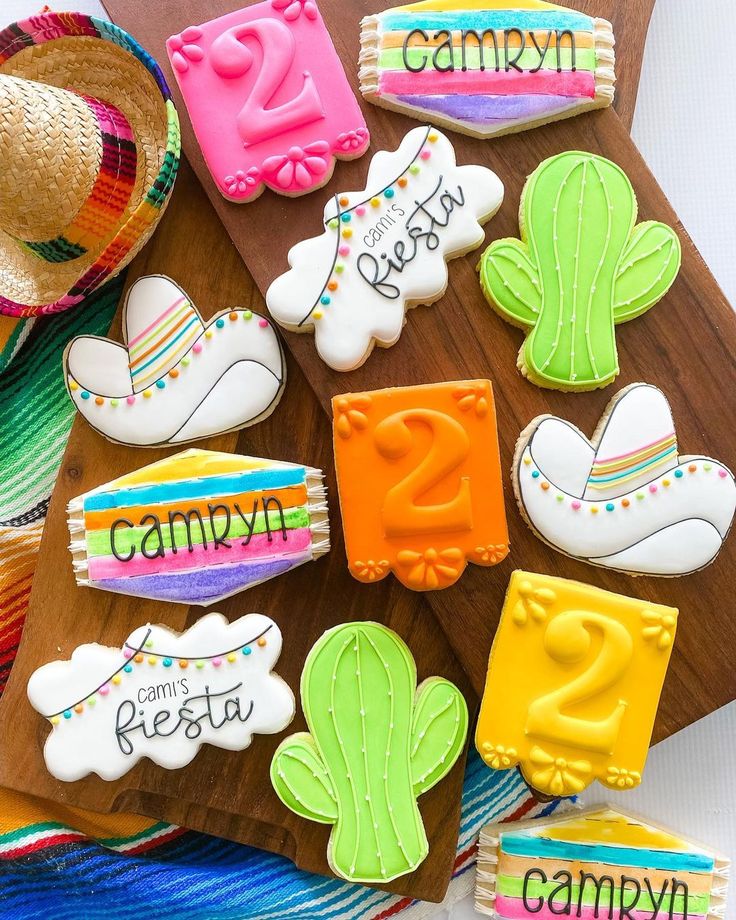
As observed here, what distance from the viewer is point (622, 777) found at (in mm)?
1165

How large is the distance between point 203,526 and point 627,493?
2.11 feet

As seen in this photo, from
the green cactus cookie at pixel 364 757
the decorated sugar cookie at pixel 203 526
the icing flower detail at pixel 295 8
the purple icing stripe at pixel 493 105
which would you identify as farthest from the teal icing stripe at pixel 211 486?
the icing flower detail at pixel 295 8

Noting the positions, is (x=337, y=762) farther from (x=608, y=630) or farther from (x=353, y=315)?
(x=353, y=315)

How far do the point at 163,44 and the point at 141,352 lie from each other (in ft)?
1.62

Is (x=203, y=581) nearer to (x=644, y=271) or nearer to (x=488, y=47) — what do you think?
(x=644, y=271)

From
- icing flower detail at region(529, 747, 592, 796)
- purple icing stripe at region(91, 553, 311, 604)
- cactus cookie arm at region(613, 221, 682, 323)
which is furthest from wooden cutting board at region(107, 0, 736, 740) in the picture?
purple icing stripe at region(91, 553, 311, 604)

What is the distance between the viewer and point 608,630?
1.15 meters

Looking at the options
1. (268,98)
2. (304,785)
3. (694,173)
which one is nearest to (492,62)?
(268,98)

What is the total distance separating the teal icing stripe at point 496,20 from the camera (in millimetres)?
1206

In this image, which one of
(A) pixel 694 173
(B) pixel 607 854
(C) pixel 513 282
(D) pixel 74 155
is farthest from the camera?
(A) pixel 694 173

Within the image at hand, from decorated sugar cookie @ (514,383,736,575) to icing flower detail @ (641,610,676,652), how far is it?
0.24 ft

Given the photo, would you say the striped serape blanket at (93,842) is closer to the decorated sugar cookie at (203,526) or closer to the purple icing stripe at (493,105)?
the decorated sugar cookie at (203,526)

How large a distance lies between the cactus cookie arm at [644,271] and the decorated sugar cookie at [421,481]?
257 millimetres

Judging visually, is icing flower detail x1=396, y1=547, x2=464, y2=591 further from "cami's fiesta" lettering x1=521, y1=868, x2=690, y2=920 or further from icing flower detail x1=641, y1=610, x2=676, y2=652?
"cami's fiesta" lettering x1=521, y1=868, x2=690, y2=920
